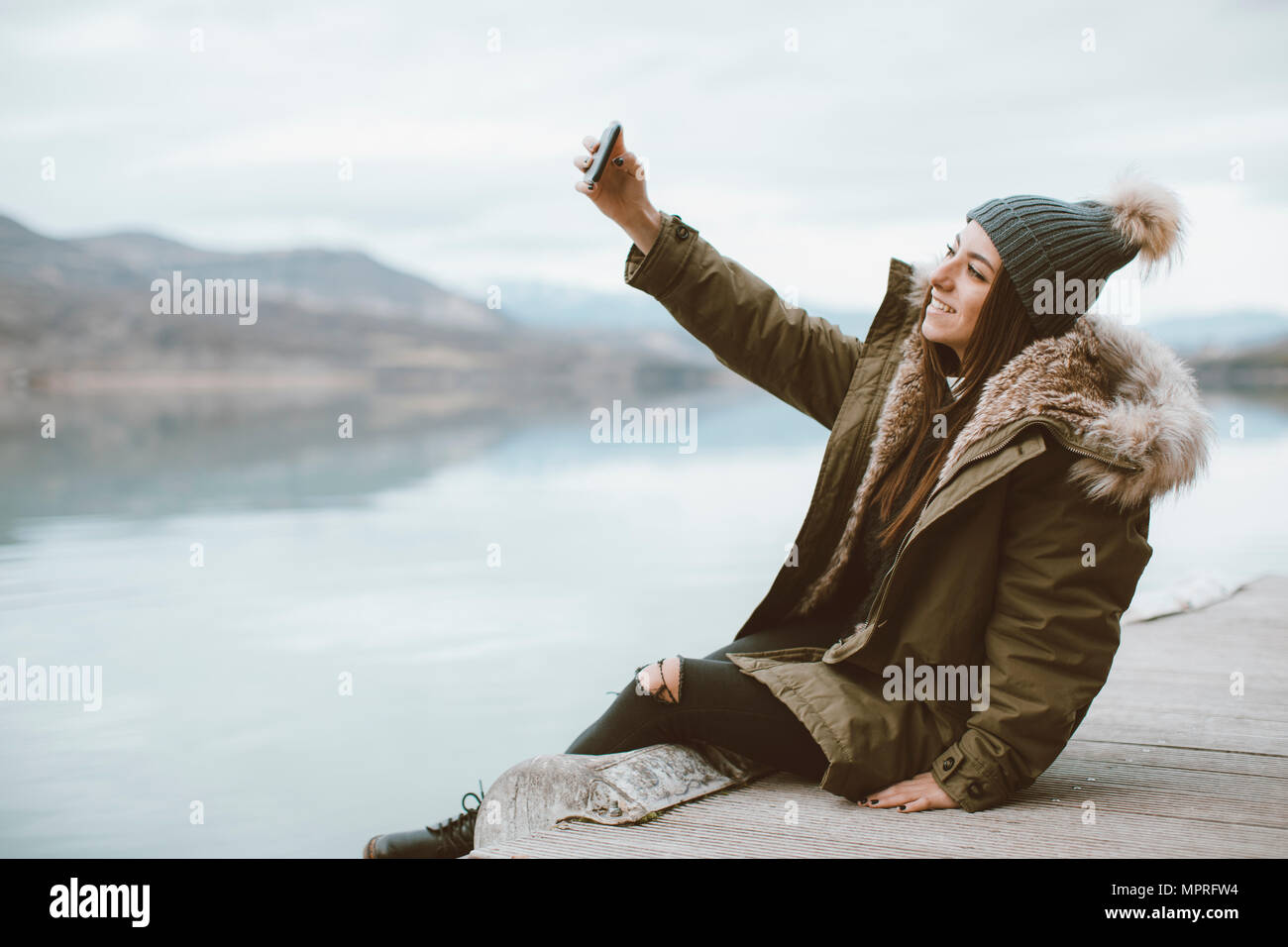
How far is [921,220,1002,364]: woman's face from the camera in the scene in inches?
103

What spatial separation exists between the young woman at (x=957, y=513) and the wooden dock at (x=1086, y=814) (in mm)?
99

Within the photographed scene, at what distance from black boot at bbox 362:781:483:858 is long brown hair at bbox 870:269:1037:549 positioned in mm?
1307

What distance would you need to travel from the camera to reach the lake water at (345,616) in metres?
4.85

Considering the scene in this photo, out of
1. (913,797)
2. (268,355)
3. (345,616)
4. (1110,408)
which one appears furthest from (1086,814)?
(268,355)

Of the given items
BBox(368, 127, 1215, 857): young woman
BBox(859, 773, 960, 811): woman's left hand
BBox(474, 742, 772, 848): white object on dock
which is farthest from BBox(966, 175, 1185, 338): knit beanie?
BBox(474, 742, 772, 848): white object on dock

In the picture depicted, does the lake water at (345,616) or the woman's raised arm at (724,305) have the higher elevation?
the woman's raised arm at (724,305)

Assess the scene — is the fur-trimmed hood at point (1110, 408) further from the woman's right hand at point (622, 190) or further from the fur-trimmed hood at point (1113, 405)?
the woman's right hand at point (622, 190)

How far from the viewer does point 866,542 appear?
2887 mm

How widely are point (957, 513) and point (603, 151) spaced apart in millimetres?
1214

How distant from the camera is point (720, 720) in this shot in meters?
2.79

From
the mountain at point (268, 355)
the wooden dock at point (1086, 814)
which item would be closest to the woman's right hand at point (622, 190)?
the wooden dock at point (1086, 814)

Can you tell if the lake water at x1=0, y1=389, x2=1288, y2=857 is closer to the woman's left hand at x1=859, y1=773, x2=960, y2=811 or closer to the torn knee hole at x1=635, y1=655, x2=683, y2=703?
the torn knee hole at x1=635, y1=655, x2=683, y2=703

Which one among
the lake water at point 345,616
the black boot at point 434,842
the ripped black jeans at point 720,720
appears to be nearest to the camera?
the ripped black jeans at point 720,720
